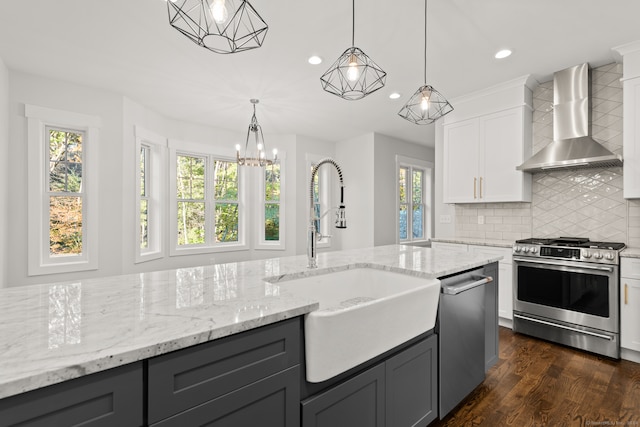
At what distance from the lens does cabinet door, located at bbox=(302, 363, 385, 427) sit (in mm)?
1083

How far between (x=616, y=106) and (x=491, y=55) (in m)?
1.38

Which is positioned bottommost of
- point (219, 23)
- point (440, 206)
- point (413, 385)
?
point (413, 385)

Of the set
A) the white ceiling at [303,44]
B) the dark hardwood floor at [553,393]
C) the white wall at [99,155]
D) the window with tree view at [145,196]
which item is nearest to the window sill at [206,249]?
the window with tree view at [145,196]

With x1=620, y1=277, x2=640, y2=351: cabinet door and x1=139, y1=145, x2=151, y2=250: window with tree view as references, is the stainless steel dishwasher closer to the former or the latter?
x1=620, y1=277, x2=640, y2=351: cabinet door

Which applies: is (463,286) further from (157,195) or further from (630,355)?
(157,195)

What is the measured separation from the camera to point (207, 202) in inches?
205

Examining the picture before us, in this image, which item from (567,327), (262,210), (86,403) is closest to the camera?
(86,403)

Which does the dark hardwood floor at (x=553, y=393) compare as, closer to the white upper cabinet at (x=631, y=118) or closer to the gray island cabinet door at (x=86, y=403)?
the white upper cabinet at (x=631, y=118)

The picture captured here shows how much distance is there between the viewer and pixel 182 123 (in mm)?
4828

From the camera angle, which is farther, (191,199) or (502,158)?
(191,199)

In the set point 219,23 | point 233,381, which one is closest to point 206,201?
point 219,23

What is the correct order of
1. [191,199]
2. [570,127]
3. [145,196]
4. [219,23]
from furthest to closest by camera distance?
[191,199], [145,196], [570,127], [219,23]

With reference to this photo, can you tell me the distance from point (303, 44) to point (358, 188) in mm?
3357

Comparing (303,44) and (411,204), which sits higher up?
(303,44)
